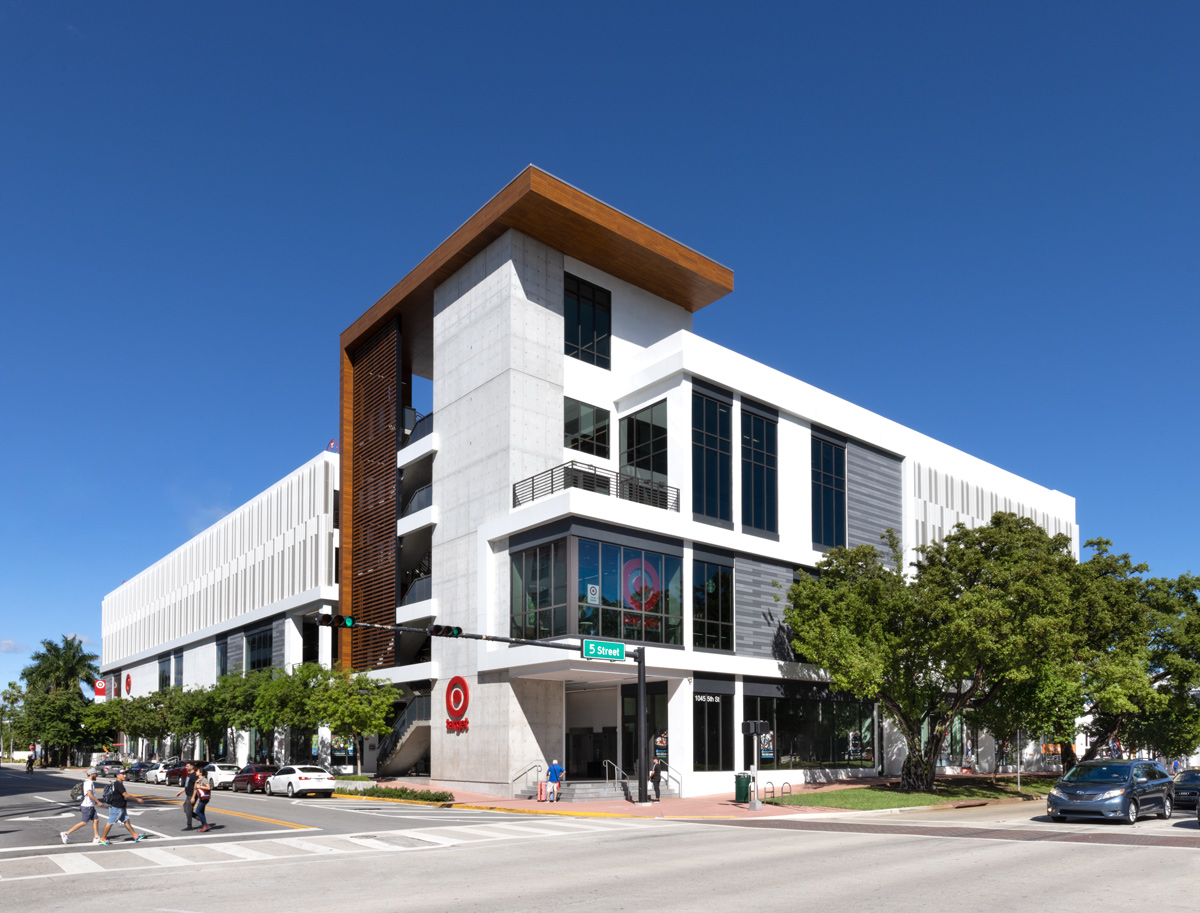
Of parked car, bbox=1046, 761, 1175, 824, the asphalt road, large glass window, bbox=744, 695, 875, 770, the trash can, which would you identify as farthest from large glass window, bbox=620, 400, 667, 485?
parked car, bbox=1046, 761, 1175, 824

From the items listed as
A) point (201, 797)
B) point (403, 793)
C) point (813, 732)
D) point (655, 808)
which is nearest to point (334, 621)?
point (201, 797)

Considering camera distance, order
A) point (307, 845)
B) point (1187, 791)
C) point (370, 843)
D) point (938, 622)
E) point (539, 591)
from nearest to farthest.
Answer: point (307, 845)
point (370, 843)
point (1187, 791)
point (938, 622)
point (539, 591)

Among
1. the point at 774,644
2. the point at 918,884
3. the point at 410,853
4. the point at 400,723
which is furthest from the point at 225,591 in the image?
the point at 918,884

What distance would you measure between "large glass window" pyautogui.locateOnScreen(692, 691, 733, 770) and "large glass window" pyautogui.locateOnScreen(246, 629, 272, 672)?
36216mm

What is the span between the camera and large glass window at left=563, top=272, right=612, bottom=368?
46.0 metres

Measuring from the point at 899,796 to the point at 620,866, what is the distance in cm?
2092

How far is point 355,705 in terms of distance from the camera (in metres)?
45.4

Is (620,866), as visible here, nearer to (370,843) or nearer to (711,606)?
(370,843)

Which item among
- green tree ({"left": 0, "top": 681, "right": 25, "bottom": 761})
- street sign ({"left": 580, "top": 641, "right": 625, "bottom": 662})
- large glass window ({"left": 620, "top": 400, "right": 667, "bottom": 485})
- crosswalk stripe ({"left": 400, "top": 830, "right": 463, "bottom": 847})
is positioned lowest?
green tree ({"left": 0, "top": 681, "right": 25, "bottom": 761})

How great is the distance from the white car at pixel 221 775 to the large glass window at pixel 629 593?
23864 mm

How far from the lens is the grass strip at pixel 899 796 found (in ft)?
111

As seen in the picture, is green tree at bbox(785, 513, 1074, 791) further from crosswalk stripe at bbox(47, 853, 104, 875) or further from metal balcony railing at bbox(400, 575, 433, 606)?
crosswalk stripe at bbox(47, 853, 104, 875)

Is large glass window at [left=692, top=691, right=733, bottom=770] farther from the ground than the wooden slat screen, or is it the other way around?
the wooden slat screen

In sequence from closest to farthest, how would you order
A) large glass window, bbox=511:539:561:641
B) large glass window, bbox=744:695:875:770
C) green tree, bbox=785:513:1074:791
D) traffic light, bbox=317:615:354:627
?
traffic light, bbox=317:615:354:627 → green tree, bbox=785:513:1074:791 → large glass window, bbox=511:539:561:641 → large glass window, bbox=744:695:875:770
